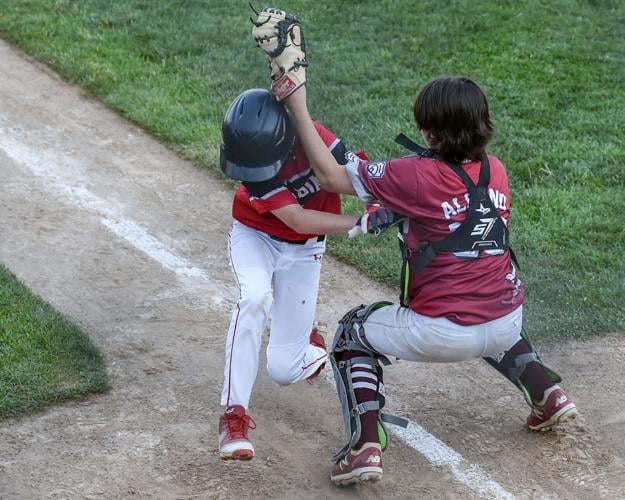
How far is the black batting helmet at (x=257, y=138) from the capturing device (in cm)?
464

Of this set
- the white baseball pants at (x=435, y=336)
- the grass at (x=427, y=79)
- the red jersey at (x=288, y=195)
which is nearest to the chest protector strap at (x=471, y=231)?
the white baseball pants at (x=435, y=336)

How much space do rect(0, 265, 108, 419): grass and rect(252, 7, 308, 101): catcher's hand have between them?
194 cm

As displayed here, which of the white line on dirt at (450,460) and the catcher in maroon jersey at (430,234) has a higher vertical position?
the catcher in maroon jersey at (430,234)

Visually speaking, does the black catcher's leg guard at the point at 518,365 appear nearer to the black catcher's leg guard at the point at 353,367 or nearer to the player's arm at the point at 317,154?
the black catcher's leg guard at the point at 353,367

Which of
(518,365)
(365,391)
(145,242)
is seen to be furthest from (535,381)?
(145,242)

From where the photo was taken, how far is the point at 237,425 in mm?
4707

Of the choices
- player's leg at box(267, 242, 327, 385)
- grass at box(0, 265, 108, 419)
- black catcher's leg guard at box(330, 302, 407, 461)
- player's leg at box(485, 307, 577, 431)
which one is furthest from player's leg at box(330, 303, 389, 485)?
grass at box(0, 265, 108, 419)

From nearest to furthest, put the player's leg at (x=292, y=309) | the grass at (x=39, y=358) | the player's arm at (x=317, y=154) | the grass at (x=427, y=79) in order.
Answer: the player's arm at (x=317, y=154) → the player's leg at (x=292, y=309) → the grass at (x=39, y=358) → the grass at (x=427, y=79)

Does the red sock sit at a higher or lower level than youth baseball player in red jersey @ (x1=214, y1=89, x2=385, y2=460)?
lower

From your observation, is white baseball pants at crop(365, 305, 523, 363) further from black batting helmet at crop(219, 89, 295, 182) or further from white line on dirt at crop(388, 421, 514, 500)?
black batting helmet at crop(219, 89, 295, 182)

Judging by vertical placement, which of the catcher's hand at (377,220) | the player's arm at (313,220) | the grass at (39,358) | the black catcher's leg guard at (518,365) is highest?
the catcher's hand at (377,220)

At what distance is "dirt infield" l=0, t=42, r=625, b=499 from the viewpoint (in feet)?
15.7

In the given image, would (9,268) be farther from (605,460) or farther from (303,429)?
(605,460)

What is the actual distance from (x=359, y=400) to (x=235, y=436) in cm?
57
